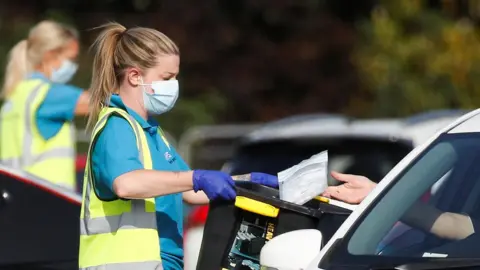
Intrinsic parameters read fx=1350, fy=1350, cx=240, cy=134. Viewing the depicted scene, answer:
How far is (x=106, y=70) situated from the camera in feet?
16.0

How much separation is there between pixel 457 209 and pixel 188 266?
2080mm

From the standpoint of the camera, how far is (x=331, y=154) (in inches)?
316

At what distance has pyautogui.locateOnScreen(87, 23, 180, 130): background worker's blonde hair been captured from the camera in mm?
4820

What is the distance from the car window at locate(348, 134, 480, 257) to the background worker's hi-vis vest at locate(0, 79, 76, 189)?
295cm

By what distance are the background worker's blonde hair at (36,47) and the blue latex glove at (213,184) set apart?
3.43 meters

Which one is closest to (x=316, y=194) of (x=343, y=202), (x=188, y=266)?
(x=343, y=202)

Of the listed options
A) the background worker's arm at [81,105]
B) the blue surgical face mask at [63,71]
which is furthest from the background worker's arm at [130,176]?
the blue surgical face mask at [63,71]

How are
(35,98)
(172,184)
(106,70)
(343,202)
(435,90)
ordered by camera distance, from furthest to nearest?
(435,90), (35,98), (343,202), (106,70), (172,184)

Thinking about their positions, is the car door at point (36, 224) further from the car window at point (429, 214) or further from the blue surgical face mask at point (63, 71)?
the blue surgical face mask at point (63, 71)

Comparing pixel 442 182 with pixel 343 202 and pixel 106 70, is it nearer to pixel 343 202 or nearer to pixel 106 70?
pixel 343 202

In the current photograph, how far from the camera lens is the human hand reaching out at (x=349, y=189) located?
5215 mm

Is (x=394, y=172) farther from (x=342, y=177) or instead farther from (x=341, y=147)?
(x=341, y=147)

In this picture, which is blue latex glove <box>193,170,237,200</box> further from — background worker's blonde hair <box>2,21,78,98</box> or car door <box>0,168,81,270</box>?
background worker's blonde hair <box>2,21,78,98</box>

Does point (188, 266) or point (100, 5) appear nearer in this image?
point (188, 266)
